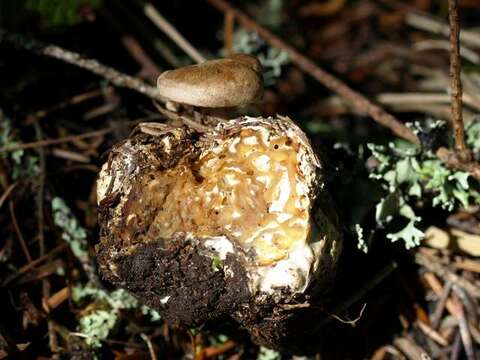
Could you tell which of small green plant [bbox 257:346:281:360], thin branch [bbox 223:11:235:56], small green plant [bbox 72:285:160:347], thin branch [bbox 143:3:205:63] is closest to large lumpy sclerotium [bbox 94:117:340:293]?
small green plant [bbox 72:285:160:347]

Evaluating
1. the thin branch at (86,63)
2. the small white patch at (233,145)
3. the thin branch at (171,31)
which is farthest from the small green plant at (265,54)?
the small white patch at (233,145)

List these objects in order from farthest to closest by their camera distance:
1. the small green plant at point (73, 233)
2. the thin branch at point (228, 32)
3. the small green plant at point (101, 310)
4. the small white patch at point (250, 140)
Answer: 1. the thin branch at point (228, 32)
2. the small green plant at point (73, 233)
3. the small green plant at point (101, 310)
4. the small white patch at point (250, 140)

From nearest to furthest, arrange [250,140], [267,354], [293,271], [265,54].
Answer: [293,271]
[250,140]
[267,354]
[265,54]

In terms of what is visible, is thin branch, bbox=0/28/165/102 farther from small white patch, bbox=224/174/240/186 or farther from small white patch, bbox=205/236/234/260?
small white patch, bbox=205/236/234/260

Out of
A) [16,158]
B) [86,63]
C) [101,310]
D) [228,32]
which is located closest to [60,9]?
[86,63]

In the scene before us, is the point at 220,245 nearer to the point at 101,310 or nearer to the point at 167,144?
the point at 167,144

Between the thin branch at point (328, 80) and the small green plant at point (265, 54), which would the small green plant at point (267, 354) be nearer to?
the thin branch at point (328, 80)

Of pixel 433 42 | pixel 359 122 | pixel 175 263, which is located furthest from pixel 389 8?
pixel 175 263
